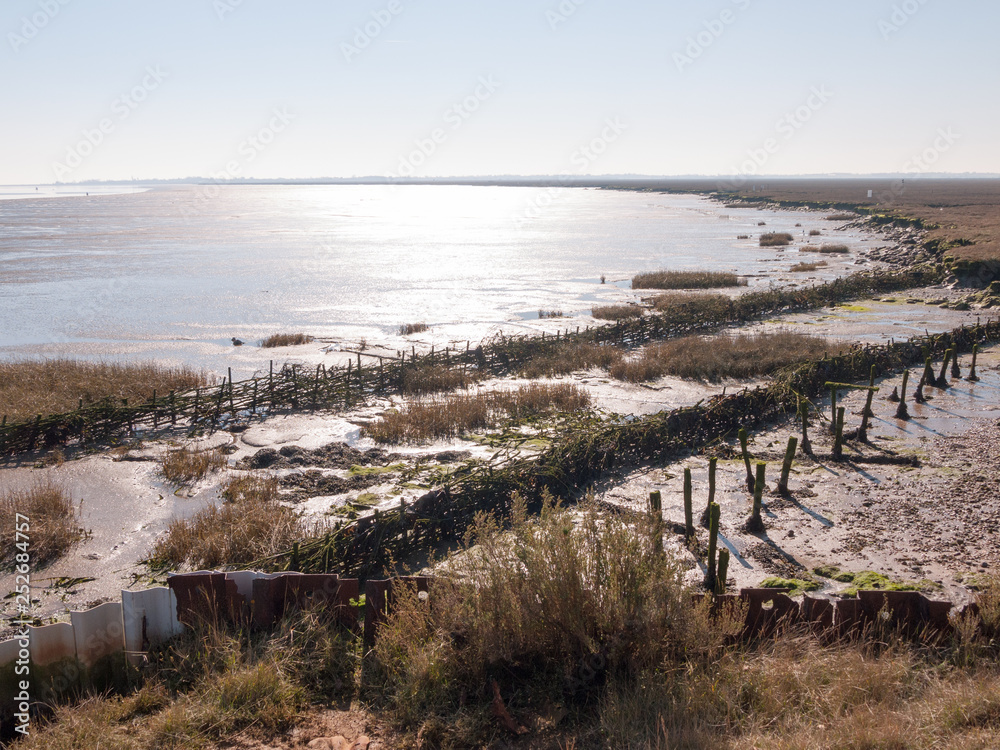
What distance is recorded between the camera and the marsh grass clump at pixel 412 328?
25.6 meters

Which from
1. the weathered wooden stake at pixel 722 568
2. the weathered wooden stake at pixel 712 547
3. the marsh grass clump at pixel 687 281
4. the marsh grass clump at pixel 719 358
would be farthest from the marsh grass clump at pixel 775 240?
the weathered wooden stake at pixel 722 568

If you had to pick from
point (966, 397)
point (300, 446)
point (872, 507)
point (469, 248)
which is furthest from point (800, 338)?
point (469, 248)

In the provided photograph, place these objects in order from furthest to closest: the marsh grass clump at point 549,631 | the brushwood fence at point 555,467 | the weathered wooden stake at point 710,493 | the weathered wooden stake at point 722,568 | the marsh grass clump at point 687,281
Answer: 1. the marsh grass clump at point 687,281
2. the weathered wooden stake at point 710,493
3. the brushwood fence at point 555,467
4. the weathered wooden stake at point 722,568
5. the marsh grass clump at point 549,631

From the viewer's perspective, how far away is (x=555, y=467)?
9961 mm

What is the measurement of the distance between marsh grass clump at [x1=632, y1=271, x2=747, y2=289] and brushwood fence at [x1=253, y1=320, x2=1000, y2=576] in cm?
1907

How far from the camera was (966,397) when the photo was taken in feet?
49.3

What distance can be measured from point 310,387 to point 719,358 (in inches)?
402

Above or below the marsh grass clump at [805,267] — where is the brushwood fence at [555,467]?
below

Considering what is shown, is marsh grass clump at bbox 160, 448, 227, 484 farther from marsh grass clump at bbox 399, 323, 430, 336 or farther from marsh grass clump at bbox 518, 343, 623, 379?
marsh grass clump at bbox 399, 323, 430, 336

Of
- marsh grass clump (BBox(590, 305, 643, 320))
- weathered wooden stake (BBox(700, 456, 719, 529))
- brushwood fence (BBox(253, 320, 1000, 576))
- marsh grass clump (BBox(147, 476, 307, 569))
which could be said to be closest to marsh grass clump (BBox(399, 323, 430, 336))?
marsh grass clump (BBox(590, 305, 643, 320))

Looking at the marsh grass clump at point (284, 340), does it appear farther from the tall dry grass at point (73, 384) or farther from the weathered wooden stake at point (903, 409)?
the weathered wooden stake at point (903, 409)

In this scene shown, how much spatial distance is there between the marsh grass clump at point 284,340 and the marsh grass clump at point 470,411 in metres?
9.53

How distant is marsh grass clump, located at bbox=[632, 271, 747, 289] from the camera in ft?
117

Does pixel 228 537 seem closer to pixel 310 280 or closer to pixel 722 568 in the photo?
pixel 722 568
